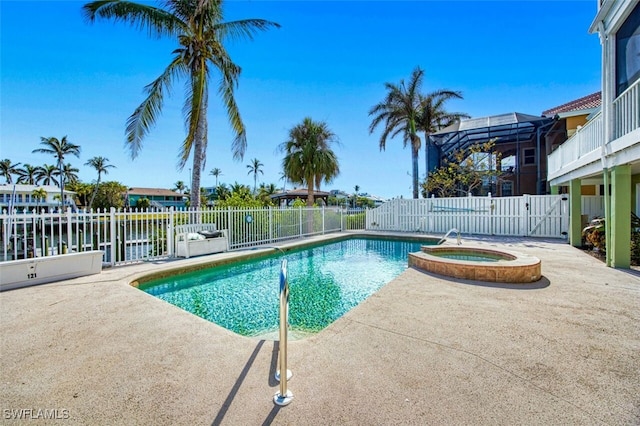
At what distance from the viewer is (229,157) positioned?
1318 centimetres

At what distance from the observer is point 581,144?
8.55 meters

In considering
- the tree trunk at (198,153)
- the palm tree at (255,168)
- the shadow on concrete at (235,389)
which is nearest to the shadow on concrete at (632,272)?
the shadow on concrete at (235,389)

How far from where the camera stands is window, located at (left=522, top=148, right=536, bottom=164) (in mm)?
20688

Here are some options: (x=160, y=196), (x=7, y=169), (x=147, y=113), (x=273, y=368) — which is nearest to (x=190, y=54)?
(x=147, y=113)

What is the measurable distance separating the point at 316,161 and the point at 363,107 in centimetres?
709

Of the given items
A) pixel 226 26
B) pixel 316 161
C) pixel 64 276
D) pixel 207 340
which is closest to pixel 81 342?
pixel 207 340

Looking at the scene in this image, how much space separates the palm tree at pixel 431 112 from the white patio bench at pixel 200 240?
55.0 feet

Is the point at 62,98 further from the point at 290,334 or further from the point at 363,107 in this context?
the point at 363,107

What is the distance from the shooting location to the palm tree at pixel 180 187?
7269 centimetres

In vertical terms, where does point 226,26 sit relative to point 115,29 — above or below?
above

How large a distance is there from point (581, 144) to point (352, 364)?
32.8ft

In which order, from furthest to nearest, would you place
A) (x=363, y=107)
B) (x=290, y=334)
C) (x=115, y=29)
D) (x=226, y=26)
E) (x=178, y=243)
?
1. (x=363, y=107)
2. (x=226, y=26)
3. (x=115, y=29)
4. (x=178, y=243)
5. (x=290, y=334)

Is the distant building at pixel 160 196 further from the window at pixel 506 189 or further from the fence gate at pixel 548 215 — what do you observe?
the fence gate at pixel 548 215

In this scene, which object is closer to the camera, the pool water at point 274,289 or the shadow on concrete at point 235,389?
Result: the shadow on concrete at point 235,389
